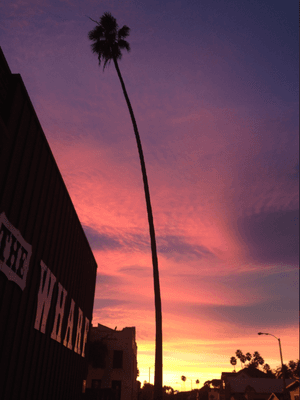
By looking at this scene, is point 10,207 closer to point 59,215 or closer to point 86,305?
point 59,215

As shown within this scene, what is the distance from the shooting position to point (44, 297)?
1281cm

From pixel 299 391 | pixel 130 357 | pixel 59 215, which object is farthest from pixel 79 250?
pixel 299 391

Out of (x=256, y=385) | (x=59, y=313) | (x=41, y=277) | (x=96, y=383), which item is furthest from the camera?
(x=256, y=385)

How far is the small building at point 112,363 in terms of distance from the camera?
135 feet

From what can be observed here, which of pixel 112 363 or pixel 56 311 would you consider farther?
pixel 112 363

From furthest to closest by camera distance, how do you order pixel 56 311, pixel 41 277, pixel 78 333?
1. pixel 78 333
2. pixel 56 311
3. pixel 41 277

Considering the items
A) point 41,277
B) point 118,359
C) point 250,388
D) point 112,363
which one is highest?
point 41,277

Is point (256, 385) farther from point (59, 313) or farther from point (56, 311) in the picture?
point (56, 311)

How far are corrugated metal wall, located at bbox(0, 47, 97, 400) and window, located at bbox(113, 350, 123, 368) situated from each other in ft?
90.9

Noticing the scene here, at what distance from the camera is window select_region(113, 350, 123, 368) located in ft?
139

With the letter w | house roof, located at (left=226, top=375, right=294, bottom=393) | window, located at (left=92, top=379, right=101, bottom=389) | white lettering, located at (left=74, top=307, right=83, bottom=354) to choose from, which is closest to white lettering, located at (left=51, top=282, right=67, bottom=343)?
the letter w

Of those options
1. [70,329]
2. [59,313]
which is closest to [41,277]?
[59,313]

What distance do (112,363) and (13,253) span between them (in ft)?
125

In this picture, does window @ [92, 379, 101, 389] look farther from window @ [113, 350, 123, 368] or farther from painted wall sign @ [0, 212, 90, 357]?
painted wall sign @ [0, 212, 90, 357]
